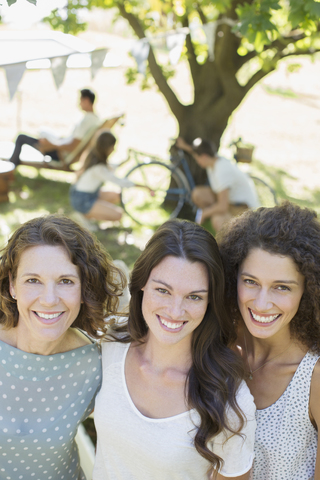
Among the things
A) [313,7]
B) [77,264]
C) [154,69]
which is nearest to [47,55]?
[154,69]

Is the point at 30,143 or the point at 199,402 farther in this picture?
the point at 30,143

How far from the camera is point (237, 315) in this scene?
2.09m

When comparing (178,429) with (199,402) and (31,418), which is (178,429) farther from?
(31,418)

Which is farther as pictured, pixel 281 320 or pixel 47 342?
pixel 47 342

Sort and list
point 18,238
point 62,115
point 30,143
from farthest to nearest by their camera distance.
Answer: point 62,115 < point 30,143 < point 18,238

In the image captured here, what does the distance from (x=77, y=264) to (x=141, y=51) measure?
14.3 feet

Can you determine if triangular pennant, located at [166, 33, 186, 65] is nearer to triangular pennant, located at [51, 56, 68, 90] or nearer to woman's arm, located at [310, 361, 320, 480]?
triangular pennant, located at [51, 56, 68, 90]

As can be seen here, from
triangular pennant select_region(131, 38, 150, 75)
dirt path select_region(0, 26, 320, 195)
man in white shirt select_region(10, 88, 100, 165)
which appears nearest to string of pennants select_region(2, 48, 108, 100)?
triangular pennant select_region(131, 38, 150, 75)

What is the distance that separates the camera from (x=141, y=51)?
564 centimetres

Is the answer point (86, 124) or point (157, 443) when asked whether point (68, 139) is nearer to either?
point (86, 124)

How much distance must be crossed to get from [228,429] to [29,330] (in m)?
0.92

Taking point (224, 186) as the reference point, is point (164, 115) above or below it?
above

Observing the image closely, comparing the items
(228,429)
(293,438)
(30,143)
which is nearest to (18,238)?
(228,429)

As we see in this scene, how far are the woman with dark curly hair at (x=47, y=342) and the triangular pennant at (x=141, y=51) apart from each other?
4021 mm
